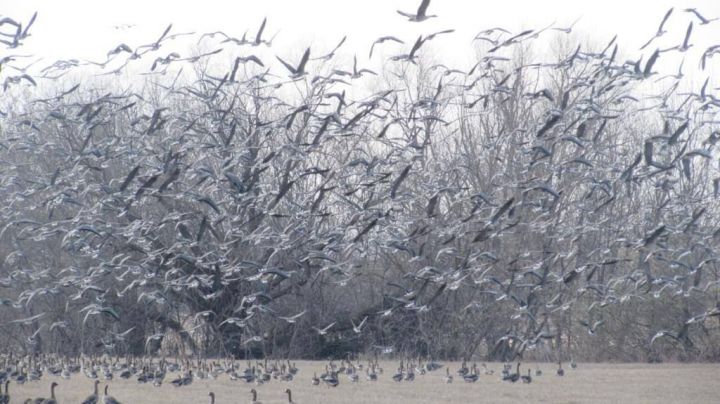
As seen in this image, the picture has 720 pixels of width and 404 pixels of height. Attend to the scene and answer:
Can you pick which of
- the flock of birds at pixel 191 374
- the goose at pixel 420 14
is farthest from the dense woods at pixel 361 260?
the goose at pixel 420 14

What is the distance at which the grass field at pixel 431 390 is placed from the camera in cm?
2155

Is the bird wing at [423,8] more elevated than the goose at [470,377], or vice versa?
the bird wing at [423,8]

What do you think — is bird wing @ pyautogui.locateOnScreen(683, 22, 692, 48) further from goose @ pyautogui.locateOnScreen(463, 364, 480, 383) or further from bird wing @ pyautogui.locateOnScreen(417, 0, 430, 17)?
goose @ pyautogui.locateOnScreen(463, 364, 480, 383)

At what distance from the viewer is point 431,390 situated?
2358cm

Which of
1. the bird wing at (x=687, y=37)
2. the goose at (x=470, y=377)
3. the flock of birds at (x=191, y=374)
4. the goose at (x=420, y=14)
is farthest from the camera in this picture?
the goose at (x=470, y=377)

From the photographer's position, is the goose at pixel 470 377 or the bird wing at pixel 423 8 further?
the goose at pixel 470 377

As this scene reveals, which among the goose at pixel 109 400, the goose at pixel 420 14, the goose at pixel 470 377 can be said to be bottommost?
the goose at pixel 109 400

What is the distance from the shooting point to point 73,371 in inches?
1073

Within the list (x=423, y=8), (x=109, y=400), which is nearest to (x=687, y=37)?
(x=423, y=8)

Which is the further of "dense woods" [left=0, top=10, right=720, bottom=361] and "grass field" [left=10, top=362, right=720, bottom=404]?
"dense woods" [left=0, top=10, right=720, bottom=361]

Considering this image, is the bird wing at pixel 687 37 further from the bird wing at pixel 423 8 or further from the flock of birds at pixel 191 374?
the flock of birds at pixel 191 374

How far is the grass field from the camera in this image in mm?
21547

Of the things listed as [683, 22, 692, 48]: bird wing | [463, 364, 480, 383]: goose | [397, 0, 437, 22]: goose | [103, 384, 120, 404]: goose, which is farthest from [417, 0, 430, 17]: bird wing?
[463, 364, 480, 383]: goose

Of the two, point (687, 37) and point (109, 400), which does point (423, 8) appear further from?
point (109, 400)
